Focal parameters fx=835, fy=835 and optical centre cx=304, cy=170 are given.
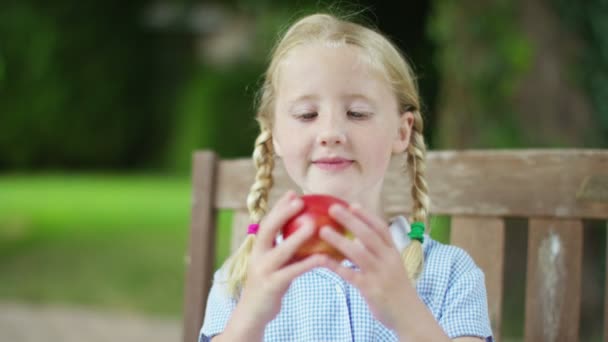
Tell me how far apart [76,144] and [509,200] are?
16041mm

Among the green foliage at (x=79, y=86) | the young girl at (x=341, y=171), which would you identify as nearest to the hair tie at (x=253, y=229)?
the young girl at (x=341, y=171)

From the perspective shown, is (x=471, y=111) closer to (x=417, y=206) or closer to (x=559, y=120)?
(x=559, y=120)

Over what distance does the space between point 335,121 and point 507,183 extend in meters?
0.57

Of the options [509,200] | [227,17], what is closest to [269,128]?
[509,200]

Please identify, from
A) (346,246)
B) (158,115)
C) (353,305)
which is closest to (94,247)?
(353,305)

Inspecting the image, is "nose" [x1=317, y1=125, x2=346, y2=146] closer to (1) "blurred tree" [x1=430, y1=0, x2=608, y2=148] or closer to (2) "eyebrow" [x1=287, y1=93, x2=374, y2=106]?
(2) "eyebrow" [x1=287, y1=93, x2=374, y2=106]

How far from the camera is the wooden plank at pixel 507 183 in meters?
2.00

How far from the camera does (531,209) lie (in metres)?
2.07

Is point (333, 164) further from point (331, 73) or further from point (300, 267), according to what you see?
point (300, 267)

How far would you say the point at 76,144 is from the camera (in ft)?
56.6

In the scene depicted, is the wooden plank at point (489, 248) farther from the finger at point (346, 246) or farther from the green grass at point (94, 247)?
the green grass at point (94, 247)

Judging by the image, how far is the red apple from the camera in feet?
4.73

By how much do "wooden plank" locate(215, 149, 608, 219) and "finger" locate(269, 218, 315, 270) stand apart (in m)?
0.79

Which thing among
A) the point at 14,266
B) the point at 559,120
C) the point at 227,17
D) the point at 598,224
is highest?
the point at 227,17
